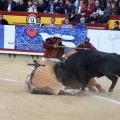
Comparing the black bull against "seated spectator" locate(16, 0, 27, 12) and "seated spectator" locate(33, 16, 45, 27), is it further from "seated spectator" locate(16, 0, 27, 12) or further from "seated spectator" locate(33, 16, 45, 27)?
"seated spectator" locate(16, 0, 27, 12)

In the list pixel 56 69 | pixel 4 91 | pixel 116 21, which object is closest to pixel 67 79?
pixel 56 69

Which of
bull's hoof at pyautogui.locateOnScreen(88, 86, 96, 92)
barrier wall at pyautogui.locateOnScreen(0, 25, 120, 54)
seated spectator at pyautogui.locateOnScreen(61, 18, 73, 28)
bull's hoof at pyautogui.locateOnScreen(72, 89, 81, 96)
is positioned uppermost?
seated spectator at pyautogui.locateOnScreen(61, 18, 73, 28)

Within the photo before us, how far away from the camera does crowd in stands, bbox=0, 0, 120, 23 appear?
60.7 ft

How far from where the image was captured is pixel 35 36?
59.6 feet

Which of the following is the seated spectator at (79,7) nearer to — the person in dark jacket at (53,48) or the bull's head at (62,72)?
the person in dark jacket at (53,48)

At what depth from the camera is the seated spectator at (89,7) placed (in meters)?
18.8

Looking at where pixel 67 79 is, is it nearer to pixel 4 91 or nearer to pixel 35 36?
pixel 4 91

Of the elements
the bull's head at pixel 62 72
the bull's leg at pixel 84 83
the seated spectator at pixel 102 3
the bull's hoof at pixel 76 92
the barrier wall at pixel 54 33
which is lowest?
the bull's hoof at pixel 76 92

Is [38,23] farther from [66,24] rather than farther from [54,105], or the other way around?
[54,105]

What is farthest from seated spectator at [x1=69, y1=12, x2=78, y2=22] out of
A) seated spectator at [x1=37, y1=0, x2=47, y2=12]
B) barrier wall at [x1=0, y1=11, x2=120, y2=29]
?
seated spectator at [x1=37, y1=0, x2=47, y2=12]

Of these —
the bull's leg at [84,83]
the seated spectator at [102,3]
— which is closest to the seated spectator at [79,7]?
the seated spectator at [102,3]

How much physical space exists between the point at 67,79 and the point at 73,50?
689 mm

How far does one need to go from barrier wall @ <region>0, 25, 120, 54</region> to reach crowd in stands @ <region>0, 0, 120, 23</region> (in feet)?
3.44

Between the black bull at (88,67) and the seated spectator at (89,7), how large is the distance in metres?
7.38
